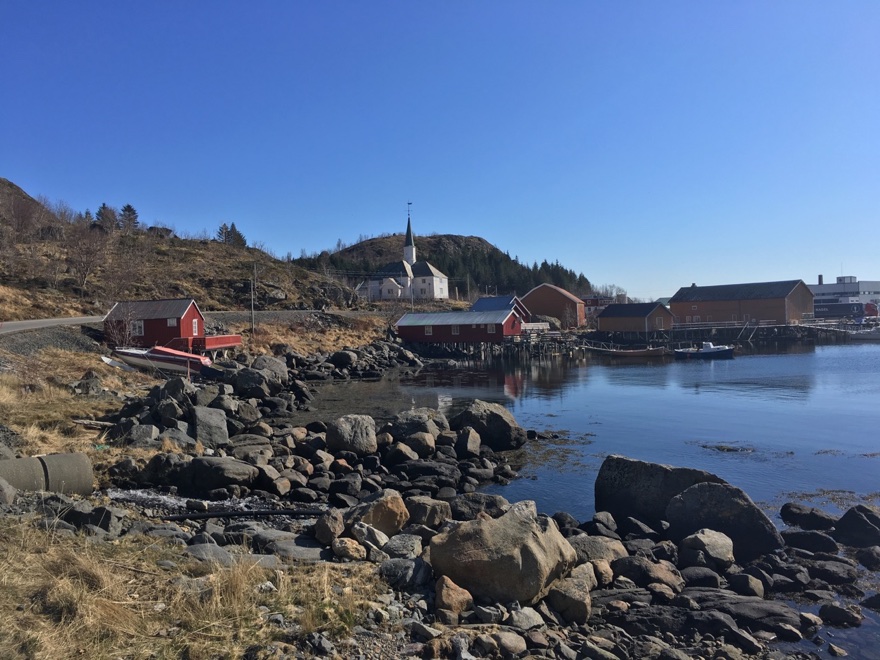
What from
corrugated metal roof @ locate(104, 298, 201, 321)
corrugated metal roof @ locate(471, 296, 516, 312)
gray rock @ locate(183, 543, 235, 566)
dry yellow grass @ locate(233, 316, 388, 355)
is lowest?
gray rock @ locate(183, 543, 235, 566)

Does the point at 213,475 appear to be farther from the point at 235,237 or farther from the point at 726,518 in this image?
the point at 235,237

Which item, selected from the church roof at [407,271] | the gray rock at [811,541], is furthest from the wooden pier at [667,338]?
the gray rock at [811,541]

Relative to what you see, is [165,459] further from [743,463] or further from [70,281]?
[70,281]

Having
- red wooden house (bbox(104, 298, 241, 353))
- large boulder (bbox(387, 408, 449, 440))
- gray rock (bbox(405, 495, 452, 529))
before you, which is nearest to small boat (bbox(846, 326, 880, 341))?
red wooden house (bbox(104, 298, 241, 353))

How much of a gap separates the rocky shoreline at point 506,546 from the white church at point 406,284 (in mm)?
76936

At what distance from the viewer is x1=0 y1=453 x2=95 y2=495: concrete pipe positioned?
10.8 meters

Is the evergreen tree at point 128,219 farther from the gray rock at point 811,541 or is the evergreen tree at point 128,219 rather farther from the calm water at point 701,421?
the gray rock at point 811,541

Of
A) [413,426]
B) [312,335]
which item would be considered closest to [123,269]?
[312,335]

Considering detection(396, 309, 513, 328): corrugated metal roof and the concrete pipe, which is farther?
detection(396, 309, 513, 328): corrugated metal roof

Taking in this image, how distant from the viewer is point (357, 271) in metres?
108

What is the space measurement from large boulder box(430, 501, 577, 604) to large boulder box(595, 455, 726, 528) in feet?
17.3

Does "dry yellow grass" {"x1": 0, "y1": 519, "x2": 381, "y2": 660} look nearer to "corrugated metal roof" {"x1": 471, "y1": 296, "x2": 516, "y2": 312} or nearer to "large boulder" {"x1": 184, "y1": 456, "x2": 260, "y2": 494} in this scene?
"large boulder" {"x1": 184, "y1": 456, "x2": 260, "y2": 494}

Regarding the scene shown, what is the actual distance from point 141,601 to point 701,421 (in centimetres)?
2402

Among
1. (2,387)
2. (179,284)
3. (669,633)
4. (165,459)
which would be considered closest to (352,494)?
(165,459)
